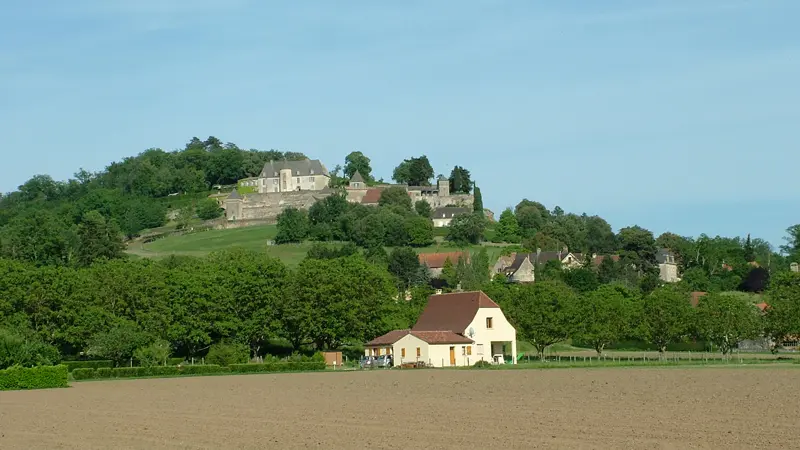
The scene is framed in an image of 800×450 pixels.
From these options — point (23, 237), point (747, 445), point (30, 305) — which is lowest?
point (747, 445)

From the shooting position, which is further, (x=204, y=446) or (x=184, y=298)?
(x=184, y=298)

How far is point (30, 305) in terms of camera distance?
7719cm

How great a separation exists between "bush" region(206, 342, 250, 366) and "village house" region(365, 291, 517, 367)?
9.73m

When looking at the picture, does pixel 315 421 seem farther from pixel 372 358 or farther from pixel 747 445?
pixel 372 358

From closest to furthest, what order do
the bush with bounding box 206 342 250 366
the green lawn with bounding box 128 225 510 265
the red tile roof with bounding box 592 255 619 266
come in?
the bush with bounding box 206 342 250 366 < the green lawn with bounding box 128 225 510 265 < the red tile roof with bounding box 592 255 619 266

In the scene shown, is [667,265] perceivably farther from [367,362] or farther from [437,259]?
[367,362]

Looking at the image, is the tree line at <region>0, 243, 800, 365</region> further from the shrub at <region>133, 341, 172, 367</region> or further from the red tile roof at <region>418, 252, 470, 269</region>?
the red tile roof at <region>418, 252, 470, 269</region>

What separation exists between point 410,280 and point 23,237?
50.2 metres

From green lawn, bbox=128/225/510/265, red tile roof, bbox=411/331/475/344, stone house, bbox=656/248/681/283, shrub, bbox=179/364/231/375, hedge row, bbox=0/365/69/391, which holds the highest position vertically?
green lawn, bbox=128/225/510/265

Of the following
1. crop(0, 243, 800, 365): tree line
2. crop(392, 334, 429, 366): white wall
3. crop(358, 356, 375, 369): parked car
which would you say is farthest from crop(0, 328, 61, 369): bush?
crop(392, 334, 429, 366): white wall

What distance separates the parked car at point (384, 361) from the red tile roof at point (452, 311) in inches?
230

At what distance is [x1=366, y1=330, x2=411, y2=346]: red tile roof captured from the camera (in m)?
79.4

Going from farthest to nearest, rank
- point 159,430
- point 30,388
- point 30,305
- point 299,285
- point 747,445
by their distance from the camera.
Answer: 1. point 299,285
2. point 30,305
3. point 30,388
4. point 159,430
5. point 747,445

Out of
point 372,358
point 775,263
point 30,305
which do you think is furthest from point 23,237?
point 775,263
